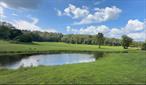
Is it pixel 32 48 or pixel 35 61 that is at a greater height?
pixel 32 48

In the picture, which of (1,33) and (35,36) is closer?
(1,33)

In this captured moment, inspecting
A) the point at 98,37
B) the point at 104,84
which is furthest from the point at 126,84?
the point at 98,37

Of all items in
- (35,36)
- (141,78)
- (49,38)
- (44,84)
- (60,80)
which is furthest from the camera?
(49,38)

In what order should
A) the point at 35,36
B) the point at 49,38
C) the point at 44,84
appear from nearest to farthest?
the point at 44,84
the point at 35,36
the point at 49,38

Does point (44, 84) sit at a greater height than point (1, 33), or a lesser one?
lesser

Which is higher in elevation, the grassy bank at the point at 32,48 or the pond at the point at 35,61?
the grassy bank at the point at 32,48

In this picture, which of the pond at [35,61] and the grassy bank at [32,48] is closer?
the pond at [35,61]

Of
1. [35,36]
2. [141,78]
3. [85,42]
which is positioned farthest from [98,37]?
[141,78]

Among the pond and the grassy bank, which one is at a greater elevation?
the grassy bank

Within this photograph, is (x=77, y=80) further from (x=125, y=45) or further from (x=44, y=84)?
(x=125, y=45)

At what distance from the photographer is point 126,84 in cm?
1211

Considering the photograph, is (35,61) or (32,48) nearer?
(35,61)

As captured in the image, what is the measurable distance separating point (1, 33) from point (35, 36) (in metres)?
27.9

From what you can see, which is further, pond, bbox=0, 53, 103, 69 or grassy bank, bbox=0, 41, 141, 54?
grassy bank, bbox=0, 41, 141, 54
